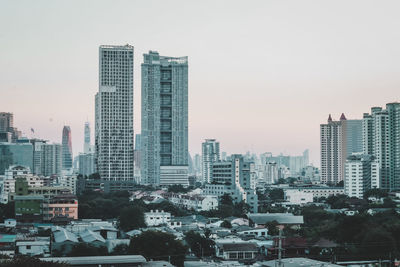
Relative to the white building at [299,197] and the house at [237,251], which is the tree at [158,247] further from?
Result: the white building at [299,197]

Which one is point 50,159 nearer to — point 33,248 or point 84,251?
point 33,248

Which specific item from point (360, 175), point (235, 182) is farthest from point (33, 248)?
point (360, 175)

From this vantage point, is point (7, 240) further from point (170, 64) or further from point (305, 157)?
point (305, 157)

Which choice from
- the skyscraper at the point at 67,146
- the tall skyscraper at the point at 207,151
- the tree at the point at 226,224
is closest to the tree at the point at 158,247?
the tree at the point at 226,224

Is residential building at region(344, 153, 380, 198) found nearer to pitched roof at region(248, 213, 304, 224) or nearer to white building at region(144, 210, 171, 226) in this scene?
pitched roof at region(248, 213, 304, 224)

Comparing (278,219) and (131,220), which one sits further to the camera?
(278,219)

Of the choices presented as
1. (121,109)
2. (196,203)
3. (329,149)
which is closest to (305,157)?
(329,149)
